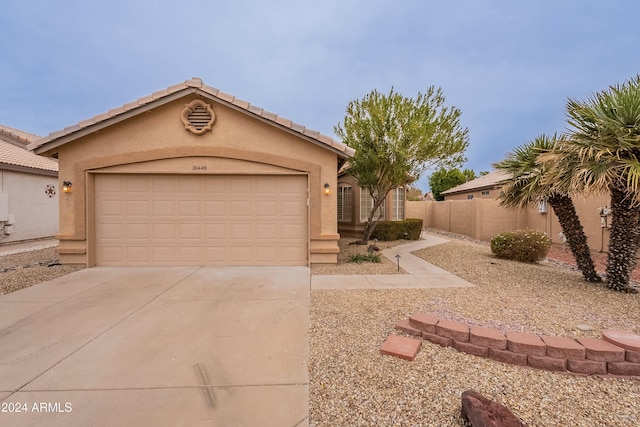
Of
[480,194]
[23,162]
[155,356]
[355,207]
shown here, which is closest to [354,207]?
[355,207]

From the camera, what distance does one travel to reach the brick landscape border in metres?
3.22

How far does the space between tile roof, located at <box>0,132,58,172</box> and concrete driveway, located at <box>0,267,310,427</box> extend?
10.5m

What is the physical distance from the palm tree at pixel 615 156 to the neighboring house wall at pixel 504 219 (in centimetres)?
399

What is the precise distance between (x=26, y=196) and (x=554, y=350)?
1952 centimetres

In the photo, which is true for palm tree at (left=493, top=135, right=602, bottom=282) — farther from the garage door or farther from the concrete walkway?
the garage door

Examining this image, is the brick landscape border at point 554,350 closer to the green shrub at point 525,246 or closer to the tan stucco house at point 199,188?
the tan stucco house at point 199,188

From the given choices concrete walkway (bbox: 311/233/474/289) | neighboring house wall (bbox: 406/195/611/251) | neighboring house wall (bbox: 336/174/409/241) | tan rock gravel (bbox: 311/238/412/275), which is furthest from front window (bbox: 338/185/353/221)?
concrete walkway (bbox: 311/233/474/289)

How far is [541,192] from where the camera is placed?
21.8ft

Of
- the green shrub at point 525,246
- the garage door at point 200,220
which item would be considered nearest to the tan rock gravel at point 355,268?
the garage door at point 200,220

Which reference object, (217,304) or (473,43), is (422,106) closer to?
(217,304)

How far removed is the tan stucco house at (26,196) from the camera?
1270 centimetres

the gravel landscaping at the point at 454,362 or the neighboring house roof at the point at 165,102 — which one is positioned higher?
the neighboring house roof at the point at 165,102

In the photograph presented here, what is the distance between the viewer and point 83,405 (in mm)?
2727

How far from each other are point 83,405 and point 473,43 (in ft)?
Answer: 102
